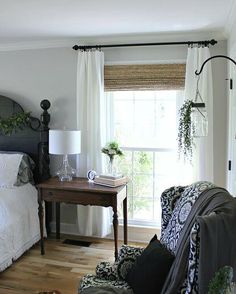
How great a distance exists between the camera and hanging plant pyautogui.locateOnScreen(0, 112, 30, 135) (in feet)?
13.1

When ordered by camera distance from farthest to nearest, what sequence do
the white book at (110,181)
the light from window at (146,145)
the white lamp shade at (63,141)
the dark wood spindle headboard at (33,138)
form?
the dark wood spindle headboard at (33,138) → the light from window at (146,145) → the white lamp shade at (63,141) → the white book at (110,181)

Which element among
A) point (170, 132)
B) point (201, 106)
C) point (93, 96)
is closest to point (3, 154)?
point (93, 96)

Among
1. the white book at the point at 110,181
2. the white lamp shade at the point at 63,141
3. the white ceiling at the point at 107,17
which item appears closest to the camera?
the white ceiling at the point at 107,17

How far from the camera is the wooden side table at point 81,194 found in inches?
130

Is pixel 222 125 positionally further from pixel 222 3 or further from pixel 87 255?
pixel 87 255

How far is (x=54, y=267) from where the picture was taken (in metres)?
3.32

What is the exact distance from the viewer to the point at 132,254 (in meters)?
2.26

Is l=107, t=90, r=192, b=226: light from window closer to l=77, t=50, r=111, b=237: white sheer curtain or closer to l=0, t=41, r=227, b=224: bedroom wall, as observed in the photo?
l=77, t=50, r=111, b=237: white sheer curtain

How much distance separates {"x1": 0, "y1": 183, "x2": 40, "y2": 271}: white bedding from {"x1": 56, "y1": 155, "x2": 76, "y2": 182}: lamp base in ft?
1.30

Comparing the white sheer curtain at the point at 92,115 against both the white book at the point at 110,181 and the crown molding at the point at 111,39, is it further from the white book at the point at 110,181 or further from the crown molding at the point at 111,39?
the white book at the point at 110,181

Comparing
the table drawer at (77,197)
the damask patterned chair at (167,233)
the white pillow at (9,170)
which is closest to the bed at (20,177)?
the white pillow at (9,170)

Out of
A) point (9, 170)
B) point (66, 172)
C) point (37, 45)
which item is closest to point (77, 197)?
point (66, 172)

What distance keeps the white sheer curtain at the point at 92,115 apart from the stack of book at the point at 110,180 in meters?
0.35

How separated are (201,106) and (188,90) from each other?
3.75ft
